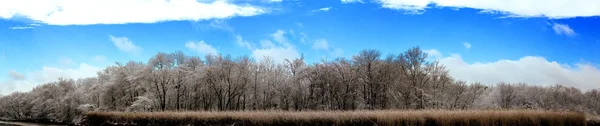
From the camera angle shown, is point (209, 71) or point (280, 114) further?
point (209, 71)

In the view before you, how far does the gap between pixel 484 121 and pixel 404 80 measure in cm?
3820

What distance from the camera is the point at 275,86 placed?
61.2 meters

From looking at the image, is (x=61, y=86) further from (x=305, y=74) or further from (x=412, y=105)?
(x=412, y=105)

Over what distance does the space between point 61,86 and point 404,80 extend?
61.7 metres

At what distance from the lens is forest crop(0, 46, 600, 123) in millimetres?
55906

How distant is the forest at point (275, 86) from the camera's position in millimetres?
55906

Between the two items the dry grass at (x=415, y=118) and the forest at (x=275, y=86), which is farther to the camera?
the forest at (x=275, y=86)

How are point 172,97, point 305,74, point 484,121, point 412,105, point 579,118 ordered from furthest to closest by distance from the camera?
point 172,97 < point 305,74 < point 412,105 < point 579,118 < point 484,121

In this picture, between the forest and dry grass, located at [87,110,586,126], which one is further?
the forest

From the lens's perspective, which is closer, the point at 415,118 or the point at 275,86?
the point at 415,118

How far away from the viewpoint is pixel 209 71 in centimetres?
5997

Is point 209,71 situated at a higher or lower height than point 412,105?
higher

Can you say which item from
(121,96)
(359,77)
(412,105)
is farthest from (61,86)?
(412,105)

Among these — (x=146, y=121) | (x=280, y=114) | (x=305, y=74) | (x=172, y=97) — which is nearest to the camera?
(x=280, y=114)
